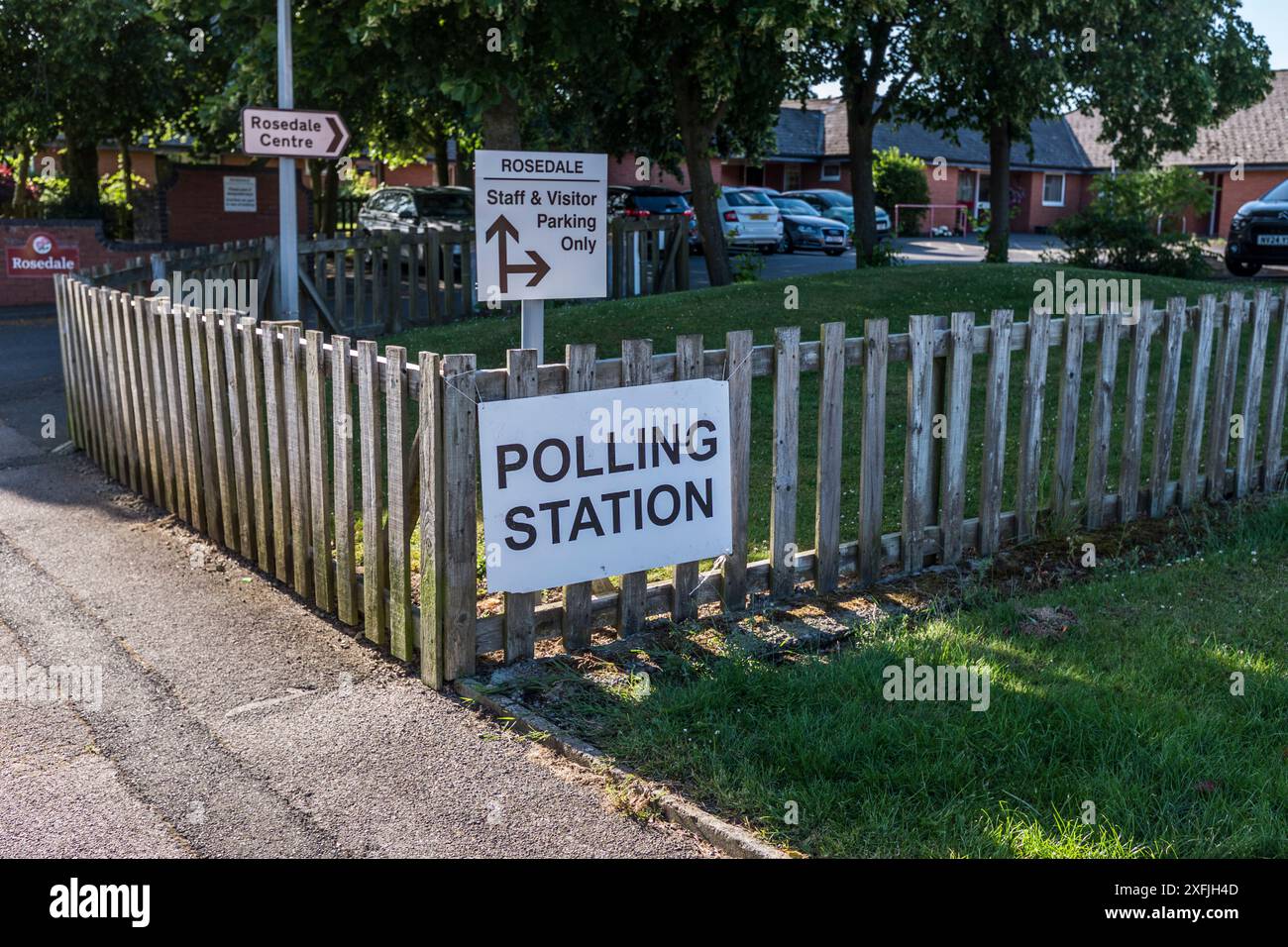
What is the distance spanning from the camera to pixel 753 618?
593 centimetres

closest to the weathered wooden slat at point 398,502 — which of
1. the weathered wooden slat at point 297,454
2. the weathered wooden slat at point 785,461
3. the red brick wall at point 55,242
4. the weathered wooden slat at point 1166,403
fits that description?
the weathered wooden slat at point 297,454

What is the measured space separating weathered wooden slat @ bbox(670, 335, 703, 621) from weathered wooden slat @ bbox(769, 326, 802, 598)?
0.44 metres

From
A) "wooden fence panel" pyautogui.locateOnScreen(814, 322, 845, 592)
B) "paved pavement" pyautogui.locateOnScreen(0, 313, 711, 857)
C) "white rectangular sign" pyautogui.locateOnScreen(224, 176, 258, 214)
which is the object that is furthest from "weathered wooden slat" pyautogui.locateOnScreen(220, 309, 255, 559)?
"white rectangular sign" pyautogui.locateOnScreen(224, 176, 258, 214)

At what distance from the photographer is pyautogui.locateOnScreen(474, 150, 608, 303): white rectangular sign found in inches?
219

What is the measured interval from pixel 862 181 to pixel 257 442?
16077 millimetres

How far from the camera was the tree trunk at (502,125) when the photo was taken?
48.1ft

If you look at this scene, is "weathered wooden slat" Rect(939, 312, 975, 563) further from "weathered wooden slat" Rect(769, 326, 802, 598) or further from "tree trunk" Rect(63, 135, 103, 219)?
"tree trunk" Rect(63, 135, 103, 219)

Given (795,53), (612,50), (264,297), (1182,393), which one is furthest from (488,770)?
(795,53)

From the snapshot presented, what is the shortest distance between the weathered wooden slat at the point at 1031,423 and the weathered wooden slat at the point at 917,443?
0.64m

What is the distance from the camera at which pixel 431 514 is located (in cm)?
517

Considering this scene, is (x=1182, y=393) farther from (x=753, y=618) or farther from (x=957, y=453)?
(x=753, y=618)

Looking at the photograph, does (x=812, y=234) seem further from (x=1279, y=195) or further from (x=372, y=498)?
(x=372, y=498)

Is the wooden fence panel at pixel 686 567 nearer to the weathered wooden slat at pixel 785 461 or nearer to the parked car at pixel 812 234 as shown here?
the weathered wooden slat at pixel 785 461

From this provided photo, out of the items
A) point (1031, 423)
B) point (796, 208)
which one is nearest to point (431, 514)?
point (1031, 423)
